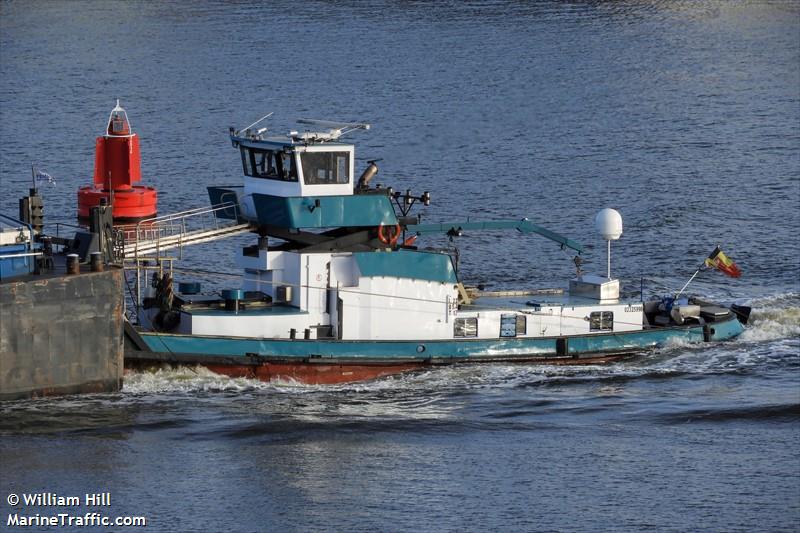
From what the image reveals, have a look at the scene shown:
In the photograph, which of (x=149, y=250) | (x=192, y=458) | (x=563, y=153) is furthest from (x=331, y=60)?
(x=192, y=458)

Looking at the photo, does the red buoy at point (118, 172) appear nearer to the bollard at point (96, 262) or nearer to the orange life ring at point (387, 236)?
the orange life ring at point (387, 236)

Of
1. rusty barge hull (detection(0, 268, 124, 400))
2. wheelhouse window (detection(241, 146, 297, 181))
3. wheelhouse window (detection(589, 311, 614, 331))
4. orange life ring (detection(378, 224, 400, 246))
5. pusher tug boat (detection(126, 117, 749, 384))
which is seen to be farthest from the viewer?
wheelhouse window (detection(589, 311, 614, 331))

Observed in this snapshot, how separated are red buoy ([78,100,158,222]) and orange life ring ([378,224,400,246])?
59.5ft

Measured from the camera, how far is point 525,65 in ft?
292

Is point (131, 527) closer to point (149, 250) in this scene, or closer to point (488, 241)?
point (149, 250)

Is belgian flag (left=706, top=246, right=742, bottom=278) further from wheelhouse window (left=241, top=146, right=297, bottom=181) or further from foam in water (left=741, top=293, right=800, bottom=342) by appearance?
wheelhouse window (left=241, top=146, right=297, bottom=181)

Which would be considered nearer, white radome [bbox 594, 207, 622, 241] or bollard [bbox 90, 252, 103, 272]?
bollard [bbox 90, 252, 103, 272]

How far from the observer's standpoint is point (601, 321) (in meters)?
43.8

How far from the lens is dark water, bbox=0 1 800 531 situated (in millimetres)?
34031

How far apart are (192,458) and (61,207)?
26.7 metres

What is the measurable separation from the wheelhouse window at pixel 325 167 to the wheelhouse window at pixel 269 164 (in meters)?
0.35

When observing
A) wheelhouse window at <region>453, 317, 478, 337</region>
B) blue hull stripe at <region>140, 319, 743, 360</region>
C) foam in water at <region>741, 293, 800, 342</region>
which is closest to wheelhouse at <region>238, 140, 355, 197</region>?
blue hull stripe at <region>140, 319, 743, 360</region>

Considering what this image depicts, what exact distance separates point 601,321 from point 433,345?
16.9ft

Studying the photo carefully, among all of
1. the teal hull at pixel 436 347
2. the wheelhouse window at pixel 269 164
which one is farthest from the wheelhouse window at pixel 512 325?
the wheelhouse window at pixel 269 164
